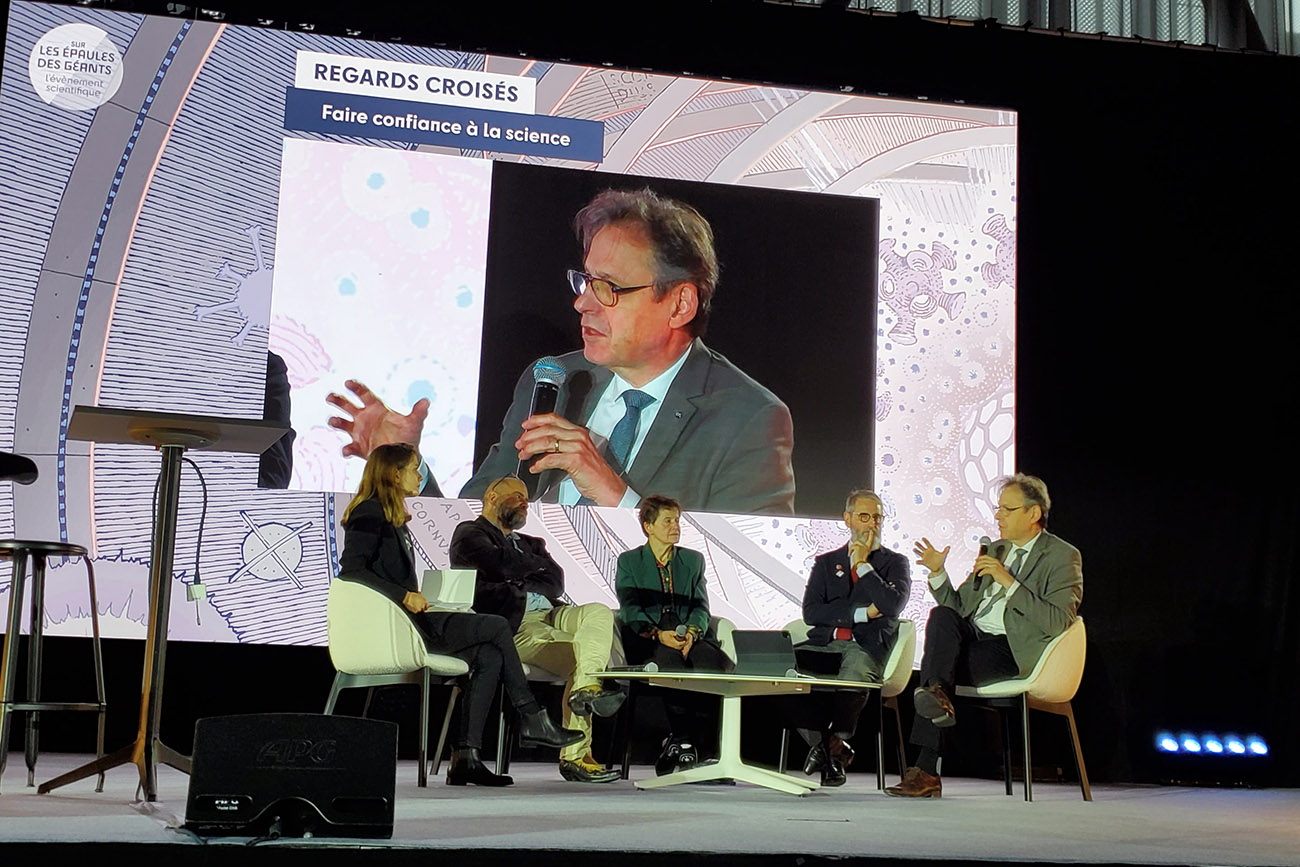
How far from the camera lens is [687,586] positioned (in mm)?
4617

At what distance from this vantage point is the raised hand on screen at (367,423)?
488 cm

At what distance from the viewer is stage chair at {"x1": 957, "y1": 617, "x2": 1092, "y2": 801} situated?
427cm

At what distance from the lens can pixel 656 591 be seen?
15.0 ft

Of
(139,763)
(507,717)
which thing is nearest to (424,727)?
(507,717)

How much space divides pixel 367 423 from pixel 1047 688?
256cm

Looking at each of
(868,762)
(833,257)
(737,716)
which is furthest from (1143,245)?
(737,716)

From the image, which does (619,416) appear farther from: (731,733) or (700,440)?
(731,733)

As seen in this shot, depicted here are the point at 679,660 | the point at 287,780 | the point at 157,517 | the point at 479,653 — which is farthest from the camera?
the point at 679,660

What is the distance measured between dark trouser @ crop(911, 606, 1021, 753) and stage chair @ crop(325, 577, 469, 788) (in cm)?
152

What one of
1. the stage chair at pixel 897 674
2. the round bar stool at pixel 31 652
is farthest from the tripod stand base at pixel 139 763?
the stage chair at pixel 897 674

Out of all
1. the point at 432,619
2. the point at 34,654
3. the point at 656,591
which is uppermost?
the point at 656,591

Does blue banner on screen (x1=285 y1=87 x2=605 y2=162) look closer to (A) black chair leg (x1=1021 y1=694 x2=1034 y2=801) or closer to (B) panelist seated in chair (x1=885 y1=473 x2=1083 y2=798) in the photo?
(B) panelist seated in chair (x1=885 y1=473 x2=1083 y2=798)

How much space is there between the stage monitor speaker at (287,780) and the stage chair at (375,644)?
64.7 inches


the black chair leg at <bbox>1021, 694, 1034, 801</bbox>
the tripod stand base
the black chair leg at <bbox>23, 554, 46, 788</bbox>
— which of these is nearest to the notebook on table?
the black chair leg at <bbox>23, 554, 46, 788</bbox>
